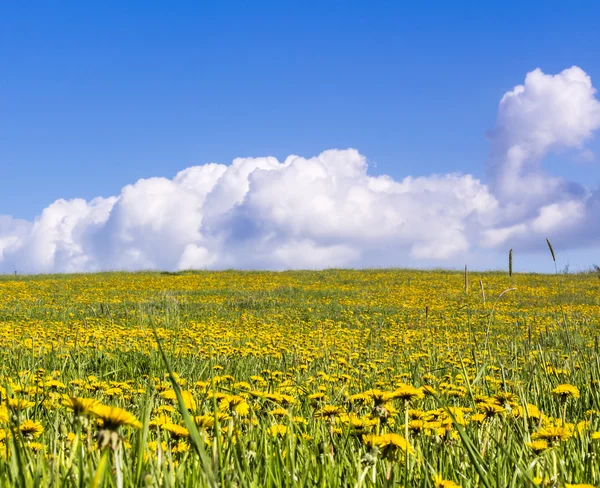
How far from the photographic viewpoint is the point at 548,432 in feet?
6.81

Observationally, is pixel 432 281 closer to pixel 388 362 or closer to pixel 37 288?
pixel 37 288

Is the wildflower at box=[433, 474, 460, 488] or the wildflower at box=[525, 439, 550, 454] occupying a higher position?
the wildflower at box=[433, 474, 460, 488]

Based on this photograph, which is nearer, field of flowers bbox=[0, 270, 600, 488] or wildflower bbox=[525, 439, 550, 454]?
field of flowers bbox=[0, 270, 600, 488]

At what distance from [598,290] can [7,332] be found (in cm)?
2312

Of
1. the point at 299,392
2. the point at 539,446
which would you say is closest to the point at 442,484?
the point at 539,446

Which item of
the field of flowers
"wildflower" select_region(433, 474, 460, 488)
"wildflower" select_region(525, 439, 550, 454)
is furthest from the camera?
"wildflower" select_region(525, 439, 550, 454)

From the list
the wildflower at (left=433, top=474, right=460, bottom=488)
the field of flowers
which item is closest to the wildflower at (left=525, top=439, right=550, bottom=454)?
the field of flowers

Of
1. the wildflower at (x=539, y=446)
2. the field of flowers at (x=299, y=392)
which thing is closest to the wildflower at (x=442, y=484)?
the field of flowers at (x=299, y=392)

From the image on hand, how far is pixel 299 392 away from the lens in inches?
181

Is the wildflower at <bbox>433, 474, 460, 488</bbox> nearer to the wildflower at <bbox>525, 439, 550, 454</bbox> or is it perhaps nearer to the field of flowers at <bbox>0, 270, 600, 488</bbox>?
the field of flowers at <bbox>0, 270, 600, 488</bbox>

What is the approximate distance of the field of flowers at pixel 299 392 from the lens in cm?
166

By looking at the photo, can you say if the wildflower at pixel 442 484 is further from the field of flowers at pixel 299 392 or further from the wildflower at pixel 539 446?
the wildflower at pixel 539 446

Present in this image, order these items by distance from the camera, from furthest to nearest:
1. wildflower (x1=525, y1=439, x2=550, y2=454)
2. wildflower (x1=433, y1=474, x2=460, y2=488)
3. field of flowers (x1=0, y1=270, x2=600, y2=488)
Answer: wildflower (x1=525, y1=439, x2=550, y2=454) < field of flowers (x1=0, y1=270, x2=600, y2=488) < wildflower (x1=433, y1=474, x2=460, y2=488)

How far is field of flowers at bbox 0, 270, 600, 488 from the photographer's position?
5.44 feet
